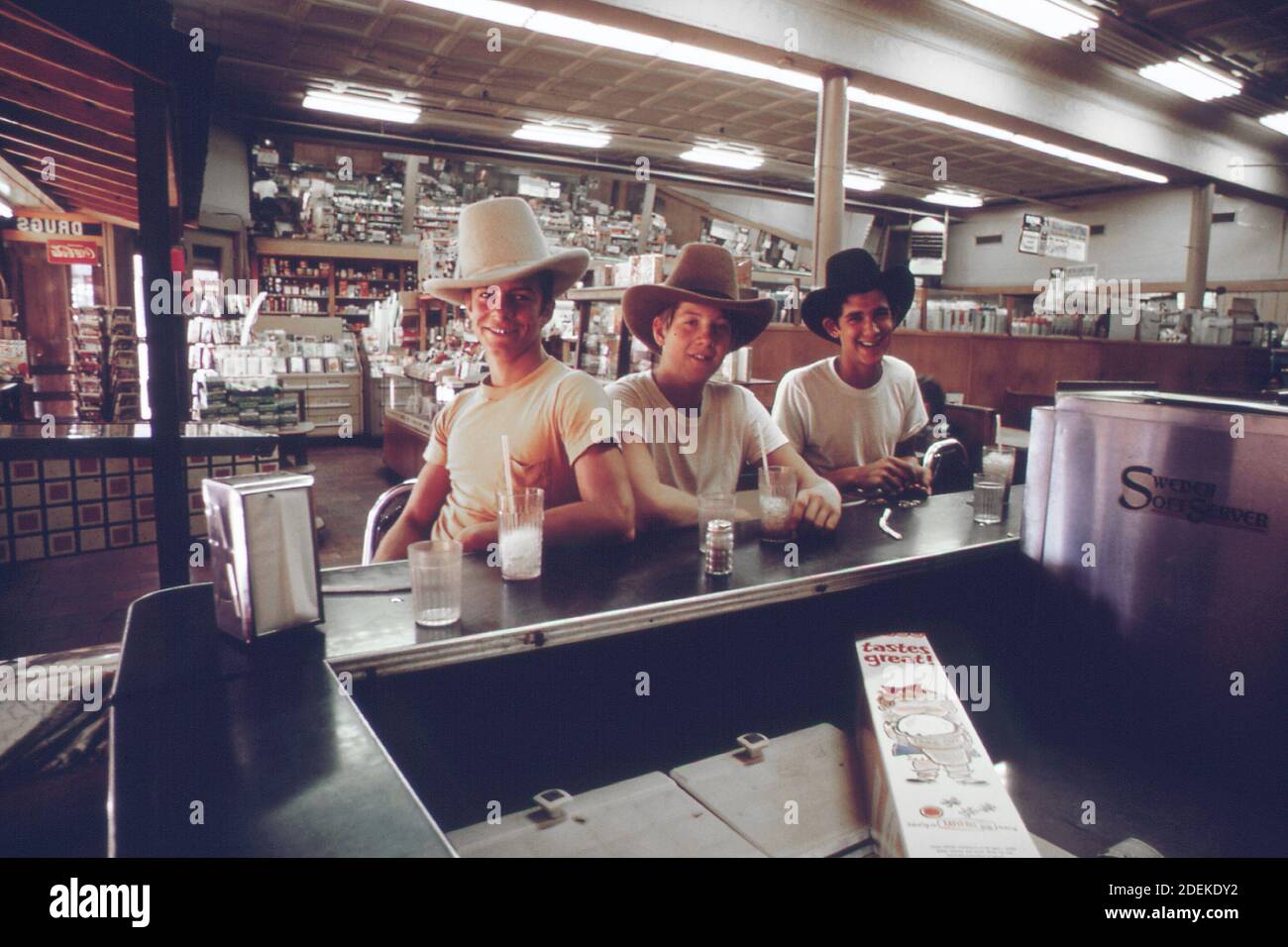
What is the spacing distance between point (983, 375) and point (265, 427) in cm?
772

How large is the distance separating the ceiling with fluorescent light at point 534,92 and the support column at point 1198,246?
1.20m

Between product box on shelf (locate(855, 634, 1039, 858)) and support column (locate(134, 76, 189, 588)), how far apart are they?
7.61 ft

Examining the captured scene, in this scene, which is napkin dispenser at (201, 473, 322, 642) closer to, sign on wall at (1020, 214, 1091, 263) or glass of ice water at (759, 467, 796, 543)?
glass of ice water at (759, 467, 796, 543)

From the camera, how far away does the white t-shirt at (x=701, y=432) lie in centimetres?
263

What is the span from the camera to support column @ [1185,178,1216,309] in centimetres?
1077

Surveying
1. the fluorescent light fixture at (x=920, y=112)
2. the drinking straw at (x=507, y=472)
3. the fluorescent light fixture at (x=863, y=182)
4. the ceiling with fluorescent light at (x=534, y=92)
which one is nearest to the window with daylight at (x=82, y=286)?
the ceiling with fluorescent light at (x=534, y=92)

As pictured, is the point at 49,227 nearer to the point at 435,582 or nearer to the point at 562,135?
the point at 562,135

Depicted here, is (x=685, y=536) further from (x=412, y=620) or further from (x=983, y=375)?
(x=983, y=375)

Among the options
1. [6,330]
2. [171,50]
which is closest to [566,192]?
[6,330]

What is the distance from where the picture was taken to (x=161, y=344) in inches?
96.3

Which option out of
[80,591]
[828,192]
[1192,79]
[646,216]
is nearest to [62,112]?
[80,591]

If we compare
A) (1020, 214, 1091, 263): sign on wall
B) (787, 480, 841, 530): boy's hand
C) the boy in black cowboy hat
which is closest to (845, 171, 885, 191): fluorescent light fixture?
(1020, 214, 1091, 263): sign on wall

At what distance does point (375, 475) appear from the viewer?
8.01 metres

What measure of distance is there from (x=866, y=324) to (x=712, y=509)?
1.72 metres
